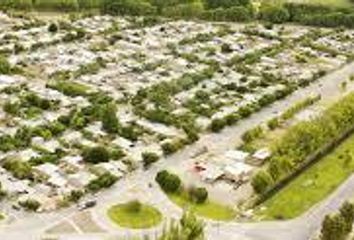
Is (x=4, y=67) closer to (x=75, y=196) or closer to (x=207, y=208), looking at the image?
(x=75, y=196)

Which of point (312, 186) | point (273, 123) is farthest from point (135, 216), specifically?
point (273, 123)

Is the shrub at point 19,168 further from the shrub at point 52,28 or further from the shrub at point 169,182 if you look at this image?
the shrub at point 52,28

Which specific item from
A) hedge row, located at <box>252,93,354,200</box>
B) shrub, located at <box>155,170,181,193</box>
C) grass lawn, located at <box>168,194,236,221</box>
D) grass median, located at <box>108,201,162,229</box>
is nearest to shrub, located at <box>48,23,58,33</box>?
hedge row, located at <box>252,93,354,200</box>

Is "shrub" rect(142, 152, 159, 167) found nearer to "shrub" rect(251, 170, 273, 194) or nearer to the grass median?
the grass median

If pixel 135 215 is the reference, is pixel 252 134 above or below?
above

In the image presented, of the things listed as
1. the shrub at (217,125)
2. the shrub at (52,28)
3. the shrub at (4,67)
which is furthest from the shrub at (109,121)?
the shrub at (52,28)
